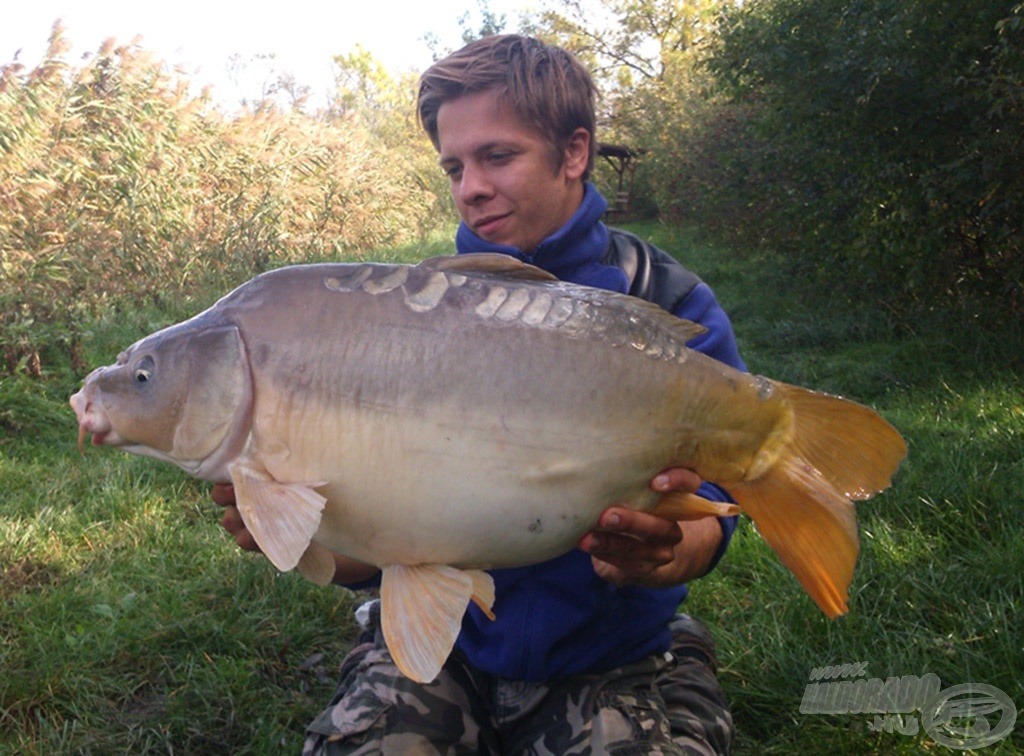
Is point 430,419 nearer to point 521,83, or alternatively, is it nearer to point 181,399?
point 181,399

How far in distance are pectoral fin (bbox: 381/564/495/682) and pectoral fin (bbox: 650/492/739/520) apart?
0.27m

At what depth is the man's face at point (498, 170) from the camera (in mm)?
1708

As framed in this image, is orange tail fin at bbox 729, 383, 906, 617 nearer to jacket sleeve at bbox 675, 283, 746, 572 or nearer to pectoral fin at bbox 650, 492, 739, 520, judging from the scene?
pectoral fin at bbox 650, 492, 739, 520

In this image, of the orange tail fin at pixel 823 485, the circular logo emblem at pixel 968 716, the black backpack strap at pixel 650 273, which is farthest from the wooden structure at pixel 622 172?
the orange tail fin at pixel 823 485

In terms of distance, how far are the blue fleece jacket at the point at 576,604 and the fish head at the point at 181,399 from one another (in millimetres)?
642

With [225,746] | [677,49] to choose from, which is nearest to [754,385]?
[225,746]

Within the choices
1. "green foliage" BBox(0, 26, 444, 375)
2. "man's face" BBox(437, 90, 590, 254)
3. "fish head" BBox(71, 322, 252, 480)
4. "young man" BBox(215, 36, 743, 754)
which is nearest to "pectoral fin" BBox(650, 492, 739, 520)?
"young man" BBox(215, 36, 743, 754)

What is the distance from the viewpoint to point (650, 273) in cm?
177

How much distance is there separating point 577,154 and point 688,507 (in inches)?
34.3

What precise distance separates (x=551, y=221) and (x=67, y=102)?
13.6 ft

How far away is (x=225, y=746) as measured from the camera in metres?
1.88

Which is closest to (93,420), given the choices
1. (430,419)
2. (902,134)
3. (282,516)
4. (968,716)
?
(282,516)

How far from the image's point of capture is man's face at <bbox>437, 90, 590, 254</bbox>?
1.71 metres

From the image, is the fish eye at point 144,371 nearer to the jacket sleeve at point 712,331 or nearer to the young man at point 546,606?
the young man at point 546,606
